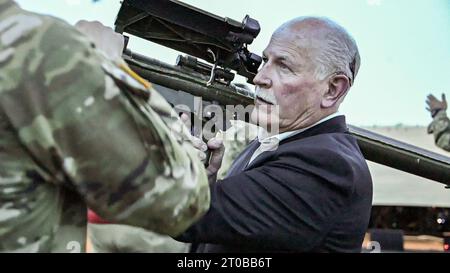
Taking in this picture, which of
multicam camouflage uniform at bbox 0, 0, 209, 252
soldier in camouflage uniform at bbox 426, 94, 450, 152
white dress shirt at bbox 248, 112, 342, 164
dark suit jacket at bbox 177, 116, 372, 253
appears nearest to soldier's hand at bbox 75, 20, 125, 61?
multicam camouflage uniform at bbox 0, 0, 209, 252

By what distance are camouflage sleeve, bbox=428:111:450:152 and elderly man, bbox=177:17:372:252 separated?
1.33 metres

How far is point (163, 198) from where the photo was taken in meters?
0.44

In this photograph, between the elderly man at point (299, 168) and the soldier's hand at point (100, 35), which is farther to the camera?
the elderly man at point (299, 168)

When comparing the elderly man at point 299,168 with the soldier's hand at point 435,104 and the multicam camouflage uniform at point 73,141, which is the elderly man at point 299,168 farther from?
the soldier's hand at point 435,104

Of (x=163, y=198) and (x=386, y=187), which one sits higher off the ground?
Result: (x=163, y=198)

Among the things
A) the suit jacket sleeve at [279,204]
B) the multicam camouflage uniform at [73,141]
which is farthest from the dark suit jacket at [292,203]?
the multicam camouflage uniform at [73,141]

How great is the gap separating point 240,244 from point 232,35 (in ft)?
1.47

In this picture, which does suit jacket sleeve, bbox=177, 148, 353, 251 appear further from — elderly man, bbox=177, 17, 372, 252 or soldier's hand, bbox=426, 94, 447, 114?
soldier's hand, bbox=426, 94, 447, 114

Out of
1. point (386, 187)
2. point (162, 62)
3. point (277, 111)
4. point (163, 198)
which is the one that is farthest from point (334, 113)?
point (386, 187)

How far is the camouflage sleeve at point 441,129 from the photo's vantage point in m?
2.06

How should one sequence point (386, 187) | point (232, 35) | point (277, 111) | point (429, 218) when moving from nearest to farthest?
point (277, 111) → point (232, 35) → point (386, 187) → point (429, 218)

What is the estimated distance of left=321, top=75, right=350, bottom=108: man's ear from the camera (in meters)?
0.87

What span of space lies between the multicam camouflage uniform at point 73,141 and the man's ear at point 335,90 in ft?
1.49
